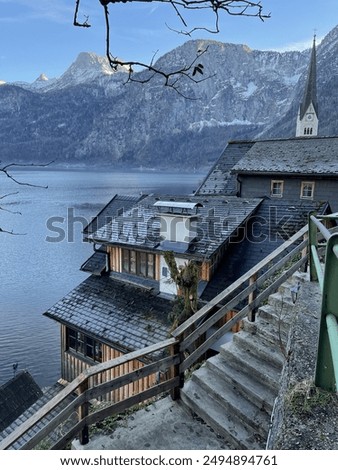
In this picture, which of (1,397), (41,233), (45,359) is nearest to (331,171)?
(1,397)

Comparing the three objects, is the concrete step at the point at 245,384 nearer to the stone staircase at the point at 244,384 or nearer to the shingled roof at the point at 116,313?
the stone staircase at the point at 244,384

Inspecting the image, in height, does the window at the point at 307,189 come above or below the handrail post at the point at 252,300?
above

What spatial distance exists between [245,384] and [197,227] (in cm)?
949

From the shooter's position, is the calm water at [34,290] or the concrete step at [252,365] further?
the calm water at [34,290]

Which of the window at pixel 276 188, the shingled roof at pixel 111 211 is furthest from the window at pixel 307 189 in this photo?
the shingled roof at pixel 111 211

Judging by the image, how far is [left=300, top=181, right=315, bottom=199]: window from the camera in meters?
20.3

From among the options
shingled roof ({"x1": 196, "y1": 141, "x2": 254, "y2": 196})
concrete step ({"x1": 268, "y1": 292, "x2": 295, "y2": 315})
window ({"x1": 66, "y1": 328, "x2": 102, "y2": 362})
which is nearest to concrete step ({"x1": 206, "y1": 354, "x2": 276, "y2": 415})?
concrete step ({"x1": 268, "y1": 292, "x2": 295, "y2": 315})

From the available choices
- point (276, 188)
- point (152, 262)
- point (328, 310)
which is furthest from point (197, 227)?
point (328, 310)

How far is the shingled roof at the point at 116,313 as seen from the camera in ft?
38.2

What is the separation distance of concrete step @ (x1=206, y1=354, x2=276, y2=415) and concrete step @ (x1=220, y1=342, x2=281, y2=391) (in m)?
0.06

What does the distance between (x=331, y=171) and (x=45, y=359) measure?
916 inches

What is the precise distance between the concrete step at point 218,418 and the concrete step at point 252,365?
0.64 metres

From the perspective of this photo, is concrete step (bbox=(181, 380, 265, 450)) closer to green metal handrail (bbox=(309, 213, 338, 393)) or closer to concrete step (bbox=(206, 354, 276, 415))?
concrete step (bbox=(206, 354, 276, 415))
